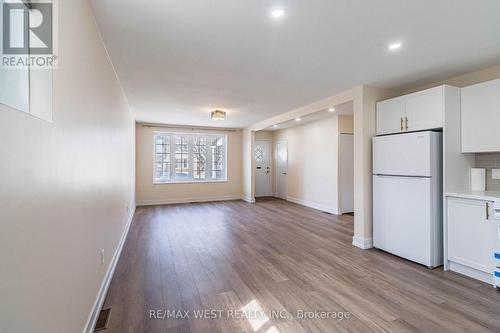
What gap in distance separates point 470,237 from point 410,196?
0.69m

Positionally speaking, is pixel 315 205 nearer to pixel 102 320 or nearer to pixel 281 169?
pixel 281 169

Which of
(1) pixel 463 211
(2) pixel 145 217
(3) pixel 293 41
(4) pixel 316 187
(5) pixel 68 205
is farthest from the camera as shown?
(4) pixel 316 187

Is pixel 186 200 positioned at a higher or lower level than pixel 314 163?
lower

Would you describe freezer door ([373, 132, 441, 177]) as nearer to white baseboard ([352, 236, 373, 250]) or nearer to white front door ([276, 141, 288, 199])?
white baseboard ([352, 236, 373, 250])

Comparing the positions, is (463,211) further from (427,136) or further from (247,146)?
(247,146)

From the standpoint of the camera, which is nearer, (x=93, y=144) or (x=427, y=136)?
(x=93, y=144)

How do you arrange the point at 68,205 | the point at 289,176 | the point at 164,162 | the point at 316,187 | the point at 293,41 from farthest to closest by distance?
the point at 289,176 < the point at 164,162 < the point at 316,187 < the point at 293,41 < the point at 68,205

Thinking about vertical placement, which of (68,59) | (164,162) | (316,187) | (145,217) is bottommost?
(145,217)

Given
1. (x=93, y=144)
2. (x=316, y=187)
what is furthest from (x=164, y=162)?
(x=93, y=144)

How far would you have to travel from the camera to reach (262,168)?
845 cm

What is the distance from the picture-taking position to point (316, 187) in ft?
21.1

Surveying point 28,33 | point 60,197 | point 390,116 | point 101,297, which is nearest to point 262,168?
point 390,116

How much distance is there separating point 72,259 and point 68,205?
1.07 feet

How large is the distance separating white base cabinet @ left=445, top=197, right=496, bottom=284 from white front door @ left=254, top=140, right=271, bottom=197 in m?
5.93
